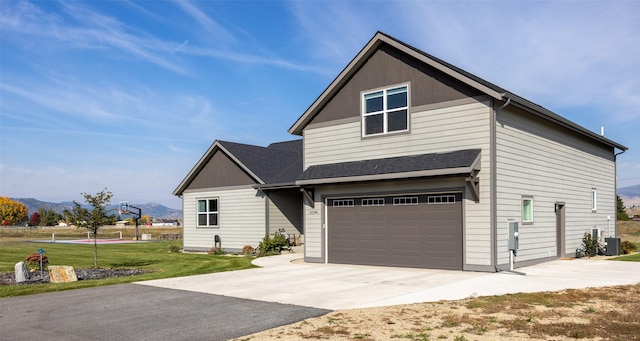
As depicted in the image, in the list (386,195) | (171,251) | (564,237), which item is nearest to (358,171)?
(386,195)

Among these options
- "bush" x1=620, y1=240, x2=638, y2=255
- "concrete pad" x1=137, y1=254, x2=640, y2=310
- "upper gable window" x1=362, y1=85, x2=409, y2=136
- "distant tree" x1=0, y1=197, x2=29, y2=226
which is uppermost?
"upper gable window" x1=362, y1=85, x2=409, y2=136

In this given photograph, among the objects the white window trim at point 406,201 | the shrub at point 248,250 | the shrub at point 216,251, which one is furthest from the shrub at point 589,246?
the shrub at point 216,251

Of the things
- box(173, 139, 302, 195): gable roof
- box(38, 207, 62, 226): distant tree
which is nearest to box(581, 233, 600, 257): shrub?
box(173, 139, 302, 195): gable roof

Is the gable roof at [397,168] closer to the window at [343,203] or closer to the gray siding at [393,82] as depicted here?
the window at [343,203]

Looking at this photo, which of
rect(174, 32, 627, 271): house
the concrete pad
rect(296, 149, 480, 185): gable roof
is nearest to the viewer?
the concrete pad

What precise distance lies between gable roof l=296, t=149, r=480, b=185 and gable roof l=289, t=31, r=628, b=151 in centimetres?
175

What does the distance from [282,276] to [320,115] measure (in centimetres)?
667

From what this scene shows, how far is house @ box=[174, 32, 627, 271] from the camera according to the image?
1510 centimetres

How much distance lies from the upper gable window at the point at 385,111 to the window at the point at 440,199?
95.6 inches

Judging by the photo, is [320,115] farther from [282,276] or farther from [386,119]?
[282,276]

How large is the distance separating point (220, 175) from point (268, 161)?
254 cm

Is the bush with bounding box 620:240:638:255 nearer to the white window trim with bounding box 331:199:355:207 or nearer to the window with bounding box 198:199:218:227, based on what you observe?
the white window trim with bounding box 331:199:355:207

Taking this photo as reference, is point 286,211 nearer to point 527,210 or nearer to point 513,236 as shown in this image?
point 527,210

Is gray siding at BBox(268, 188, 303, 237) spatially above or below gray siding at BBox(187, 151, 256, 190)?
below
